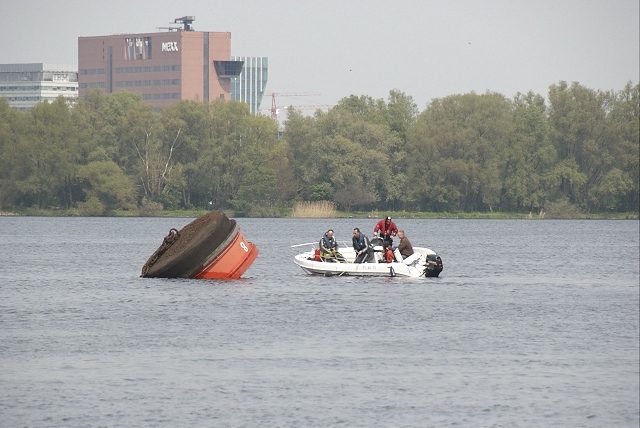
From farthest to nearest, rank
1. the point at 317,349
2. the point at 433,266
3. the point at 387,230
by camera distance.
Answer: the point at 433,266, the point at 387,230, the point at 317,349

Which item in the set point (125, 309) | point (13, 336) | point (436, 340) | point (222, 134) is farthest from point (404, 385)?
point (222, 134)

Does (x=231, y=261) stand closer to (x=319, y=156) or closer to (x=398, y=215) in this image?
(x=319, y=156)

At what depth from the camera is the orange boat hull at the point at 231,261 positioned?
1654 inches

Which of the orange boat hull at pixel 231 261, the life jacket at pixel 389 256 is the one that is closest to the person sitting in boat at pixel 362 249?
the life jacket at pixel 389 256

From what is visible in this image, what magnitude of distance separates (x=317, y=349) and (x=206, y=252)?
14775mm

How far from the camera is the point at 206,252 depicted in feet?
137

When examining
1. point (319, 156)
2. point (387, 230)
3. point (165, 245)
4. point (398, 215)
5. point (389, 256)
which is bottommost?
point (389, 256)

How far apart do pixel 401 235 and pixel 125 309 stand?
38.9 ft

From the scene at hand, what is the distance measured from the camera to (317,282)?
43.6 meters

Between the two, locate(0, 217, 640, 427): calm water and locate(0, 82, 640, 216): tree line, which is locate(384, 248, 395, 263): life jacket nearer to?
locate(0, 217, 640, 427): calm water

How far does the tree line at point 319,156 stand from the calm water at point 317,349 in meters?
66.6

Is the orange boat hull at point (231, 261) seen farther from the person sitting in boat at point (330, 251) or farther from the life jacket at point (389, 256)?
the life jacket at point (389, 256)

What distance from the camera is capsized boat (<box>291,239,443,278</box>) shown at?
42.5 meters

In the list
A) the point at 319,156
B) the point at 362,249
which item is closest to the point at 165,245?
the point at 362,249
